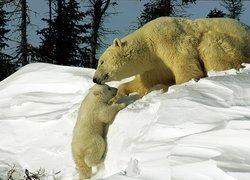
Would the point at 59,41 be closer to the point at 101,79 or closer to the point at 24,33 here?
the point at 24,33

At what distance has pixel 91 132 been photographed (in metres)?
6.41

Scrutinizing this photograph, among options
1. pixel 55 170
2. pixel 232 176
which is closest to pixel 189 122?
pixel 232 176

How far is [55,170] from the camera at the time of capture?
701 cm

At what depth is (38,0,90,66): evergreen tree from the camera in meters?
22.9

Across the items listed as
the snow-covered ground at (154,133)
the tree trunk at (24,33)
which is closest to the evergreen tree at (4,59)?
the tree trunk at (24,33)

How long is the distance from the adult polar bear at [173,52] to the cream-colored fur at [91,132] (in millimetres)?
828

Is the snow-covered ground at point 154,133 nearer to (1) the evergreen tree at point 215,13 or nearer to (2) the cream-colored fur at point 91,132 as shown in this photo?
(2) the cream-colored fur at point 91,132

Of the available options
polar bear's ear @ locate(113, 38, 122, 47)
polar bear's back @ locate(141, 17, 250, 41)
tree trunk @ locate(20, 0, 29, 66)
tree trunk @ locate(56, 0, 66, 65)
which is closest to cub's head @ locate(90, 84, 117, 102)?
polar bear's ear @ locate(113, 38, 122, 47)

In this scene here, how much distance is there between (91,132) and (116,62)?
1561mm

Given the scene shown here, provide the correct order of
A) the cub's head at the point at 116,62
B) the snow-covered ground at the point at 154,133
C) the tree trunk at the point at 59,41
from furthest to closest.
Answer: the tree trunk at the point at 59,41
the cub's head at the point at 116,62
the snow-covered ground at the point at 154,133

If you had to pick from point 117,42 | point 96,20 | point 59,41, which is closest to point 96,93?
point 117,42

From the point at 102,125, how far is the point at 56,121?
173cm

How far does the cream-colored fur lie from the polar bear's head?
86cm

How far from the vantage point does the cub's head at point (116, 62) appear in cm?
757
